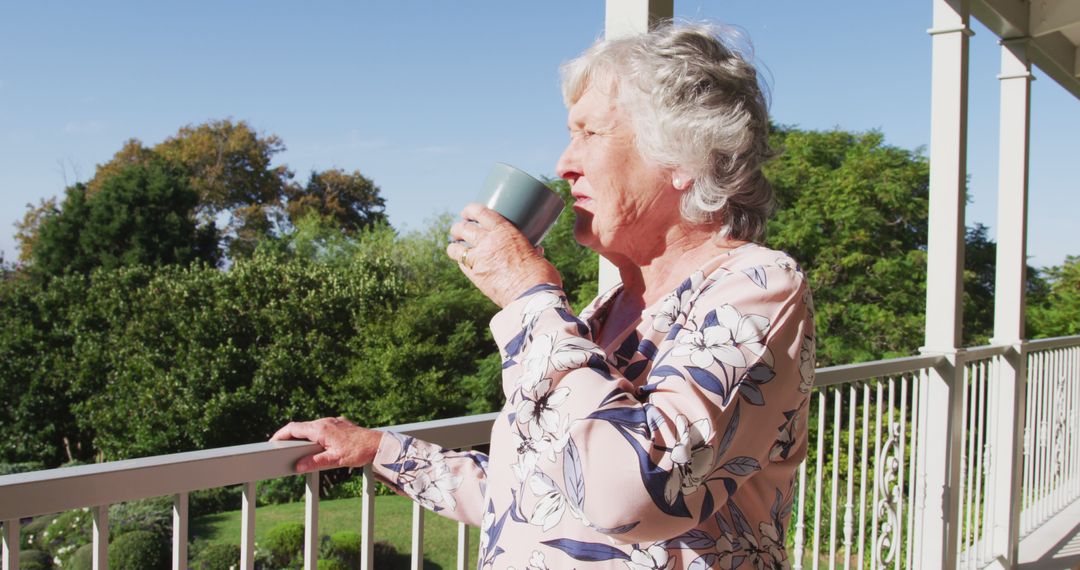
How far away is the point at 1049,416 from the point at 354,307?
12.5 meters

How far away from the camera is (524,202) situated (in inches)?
42.1

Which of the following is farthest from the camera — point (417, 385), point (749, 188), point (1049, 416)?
point (417, 385)

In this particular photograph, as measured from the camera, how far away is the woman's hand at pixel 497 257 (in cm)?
99

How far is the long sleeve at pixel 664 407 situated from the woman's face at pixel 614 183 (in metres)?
0.12

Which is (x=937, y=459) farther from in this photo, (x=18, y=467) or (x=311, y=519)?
(x=18, y=467)

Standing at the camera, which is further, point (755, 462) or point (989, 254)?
point (989, 254)

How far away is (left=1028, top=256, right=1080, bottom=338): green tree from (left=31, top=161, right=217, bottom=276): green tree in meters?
16.0

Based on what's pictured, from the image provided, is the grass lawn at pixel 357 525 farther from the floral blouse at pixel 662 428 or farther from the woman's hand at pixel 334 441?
the floral blouse at pixel 662 428

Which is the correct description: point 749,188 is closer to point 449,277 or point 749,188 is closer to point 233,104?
point 449,277

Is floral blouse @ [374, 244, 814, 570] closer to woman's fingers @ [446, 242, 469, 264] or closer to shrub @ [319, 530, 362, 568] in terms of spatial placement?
woman's fingers @ [446, 242, 469, 264]

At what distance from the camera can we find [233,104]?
30.0 m

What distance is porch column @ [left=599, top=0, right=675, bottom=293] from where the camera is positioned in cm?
161

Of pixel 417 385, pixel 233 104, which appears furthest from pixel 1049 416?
pixel 233 104

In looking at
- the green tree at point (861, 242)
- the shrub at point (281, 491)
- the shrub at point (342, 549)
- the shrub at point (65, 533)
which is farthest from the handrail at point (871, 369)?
the shrub at point (281, 491)
